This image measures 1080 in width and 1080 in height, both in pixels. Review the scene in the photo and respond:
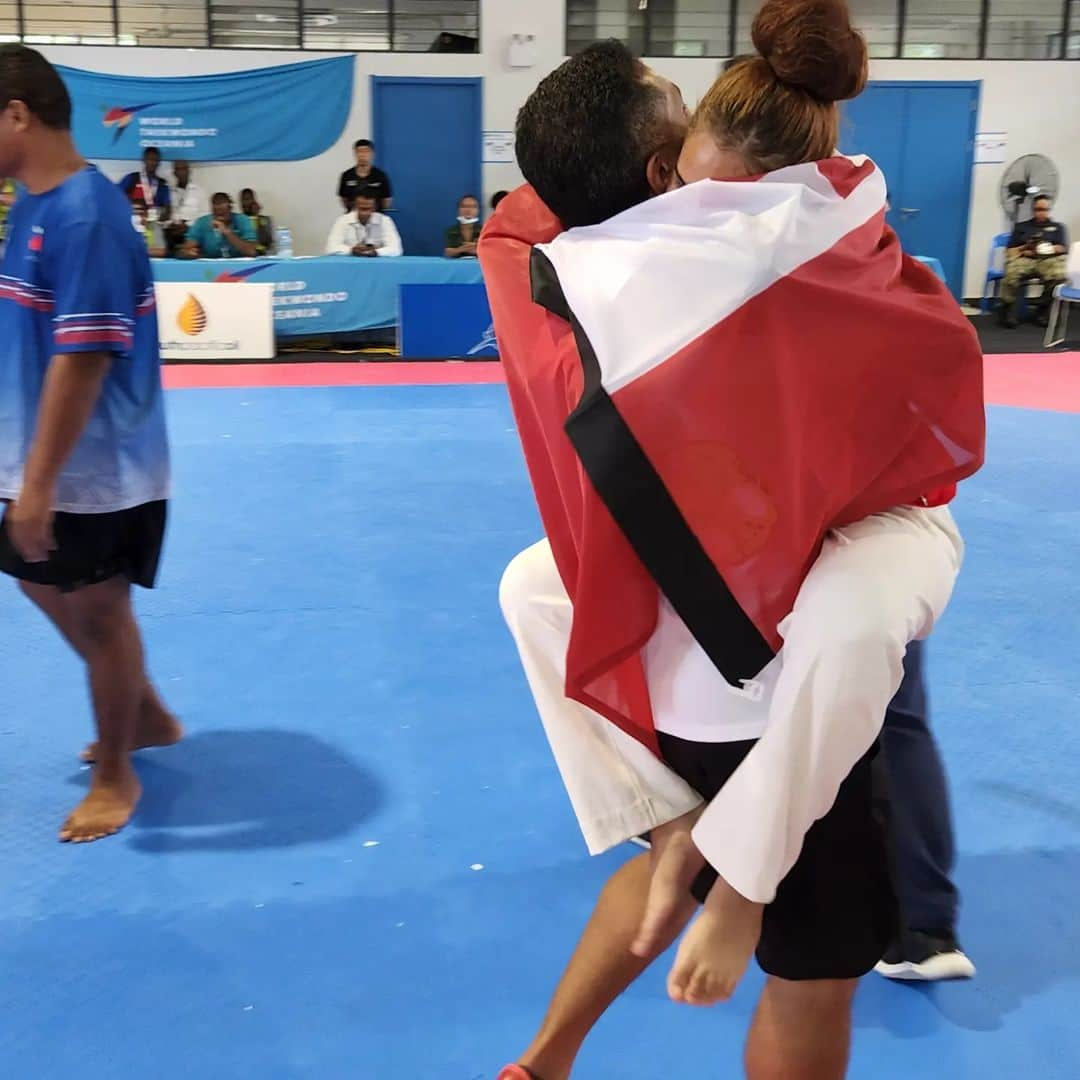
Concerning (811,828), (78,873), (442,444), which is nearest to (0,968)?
(78,873)

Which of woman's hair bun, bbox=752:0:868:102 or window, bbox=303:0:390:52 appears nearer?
woman's hair bun, bbox=752:0:868:102

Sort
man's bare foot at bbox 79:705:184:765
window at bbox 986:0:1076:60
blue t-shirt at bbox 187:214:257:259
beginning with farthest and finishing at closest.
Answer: window at bbox 986:0:1076:60
blue t-shirt at bbox 187:214:257:259
man's bare foot at bbox 79:705:184:765

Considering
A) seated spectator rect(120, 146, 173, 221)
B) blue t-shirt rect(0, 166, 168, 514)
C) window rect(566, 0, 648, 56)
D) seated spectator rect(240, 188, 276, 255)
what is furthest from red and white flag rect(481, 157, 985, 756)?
window rect(566, 0, 648, 56)

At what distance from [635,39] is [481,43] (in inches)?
73.3

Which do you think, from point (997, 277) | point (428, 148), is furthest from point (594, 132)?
point (997, 277)

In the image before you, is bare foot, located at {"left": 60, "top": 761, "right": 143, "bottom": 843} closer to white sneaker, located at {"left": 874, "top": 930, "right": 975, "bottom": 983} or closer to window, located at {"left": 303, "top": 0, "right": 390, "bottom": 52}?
white sneaker, located at {"left": 874, "top": 930, "right": 975, "bottom": 983}

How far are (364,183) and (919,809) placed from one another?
35.1ft

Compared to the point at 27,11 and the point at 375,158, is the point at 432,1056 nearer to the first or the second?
the point at 375,158

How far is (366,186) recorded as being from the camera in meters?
11.7

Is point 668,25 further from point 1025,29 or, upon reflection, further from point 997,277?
point 997,277

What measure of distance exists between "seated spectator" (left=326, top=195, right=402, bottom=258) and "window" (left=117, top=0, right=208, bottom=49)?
3088 mm

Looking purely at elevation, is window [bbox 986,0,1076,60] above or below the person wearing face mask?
above

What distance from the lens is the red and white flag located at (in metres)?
1.19

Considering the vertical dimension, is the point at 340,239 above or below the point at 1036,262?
above
